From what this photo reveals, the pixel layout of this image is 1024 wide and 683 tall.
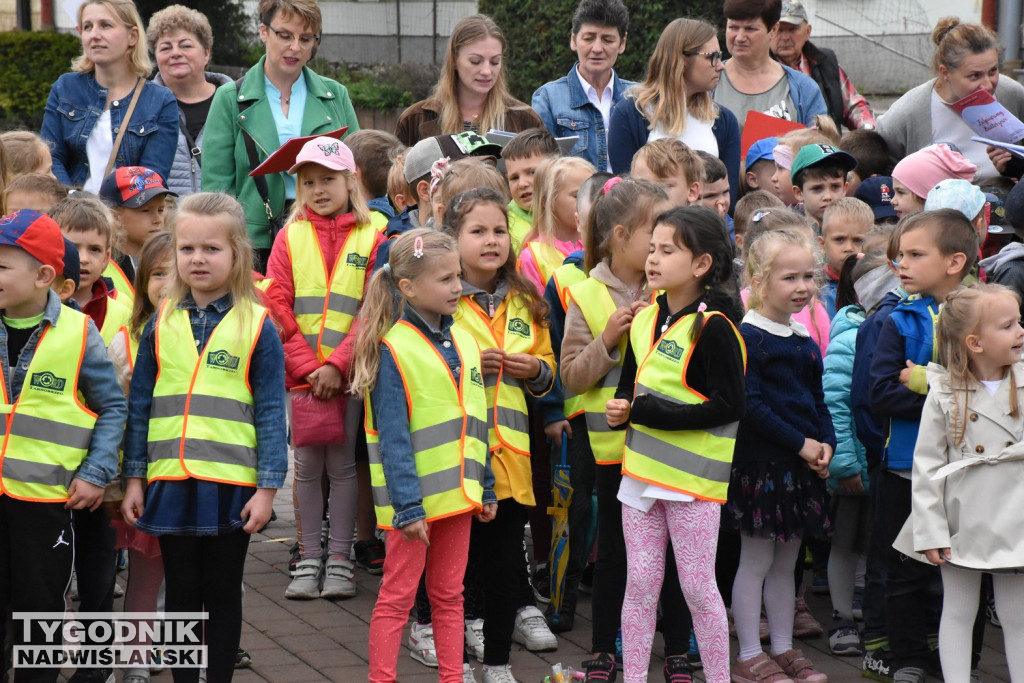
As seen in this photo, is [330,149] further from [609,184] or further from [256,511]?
[256,511]

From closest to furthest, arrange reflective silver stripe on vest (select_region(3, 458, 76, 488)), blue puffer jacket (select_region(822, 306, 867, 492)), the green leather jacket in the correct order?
reflective silver stripe on vest (select_region(3, 458, 76, 488)) < blue puffer jacket (select_region(822, 306, 867, 492)) < the green leather jacket

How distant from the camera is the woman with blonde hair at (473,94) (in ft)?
21.6

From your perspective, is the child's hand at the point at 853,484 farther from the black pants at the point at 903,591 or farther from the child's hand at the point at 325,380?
the child's hand at the point at 325,380

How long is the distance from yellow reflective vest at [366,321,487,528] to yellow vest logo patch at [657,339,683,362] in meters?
0.69

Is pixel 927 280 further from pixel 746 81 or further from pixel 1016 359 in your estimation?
pixel 746 81

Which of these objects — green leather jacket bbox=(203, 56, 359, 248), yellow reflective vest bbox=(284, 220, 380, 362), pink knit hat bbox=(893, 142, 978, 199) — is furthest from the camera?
green leather jacket bbox=(203, 56, 359, 248)

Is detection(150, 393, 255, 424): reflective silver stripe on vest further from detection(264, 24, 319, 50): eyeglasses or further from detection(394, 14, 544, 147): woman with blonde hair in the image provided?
detection(264, 24, 319, 50): eyeglasses

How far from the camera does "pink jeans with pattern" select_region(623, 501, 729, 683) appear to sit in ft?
14.0

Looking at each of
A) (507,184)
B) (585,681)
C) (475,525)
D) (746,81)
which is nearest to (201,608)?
(475,525)

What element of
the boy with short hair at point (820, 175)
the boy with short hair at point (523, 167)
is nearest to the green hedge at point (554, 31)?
the boy with short hair at point (820, 175)

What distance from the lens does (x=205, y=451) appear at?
167 inches

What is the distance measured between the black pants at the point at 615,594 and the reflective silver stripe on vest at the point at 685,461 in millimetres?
399

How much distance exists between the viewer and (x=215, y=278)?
4.32 m

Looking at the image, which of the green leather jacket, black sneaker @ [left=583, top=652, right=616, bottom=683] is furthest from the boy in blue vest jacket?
the green leather jacket
